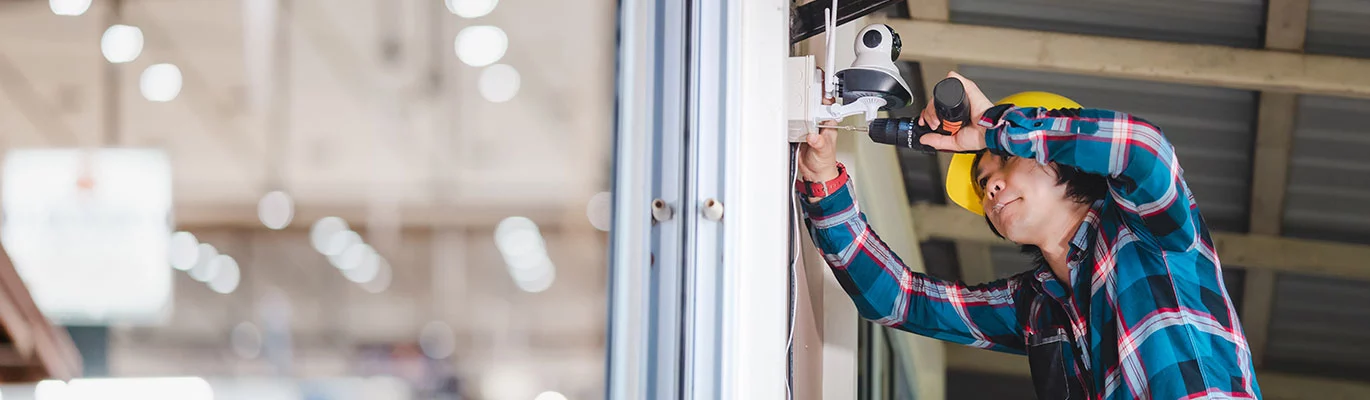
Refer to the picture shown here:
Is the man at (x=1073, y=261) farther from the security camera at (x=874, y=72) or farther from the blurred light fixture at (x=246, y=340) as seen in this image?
the blurred light fixture at (x=246, y=340)

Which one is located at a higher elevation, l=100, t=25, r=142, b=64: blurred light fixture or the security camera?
l=100, t=25, r=142, b=64: blurred light fixture

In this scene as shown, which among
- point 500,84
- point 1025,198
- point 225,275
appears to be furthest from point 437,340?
point 1025,198

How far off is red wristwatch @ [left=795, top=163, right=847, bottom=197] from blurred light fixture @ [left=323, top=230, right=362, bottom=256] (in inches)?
417

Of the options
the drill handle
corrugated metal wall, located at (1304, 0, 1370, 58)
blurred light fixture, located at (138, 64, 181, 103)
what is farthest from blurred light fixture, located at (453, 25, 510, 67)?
the drill handle

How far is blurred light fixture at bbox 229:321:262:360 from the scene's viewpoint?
1220cm

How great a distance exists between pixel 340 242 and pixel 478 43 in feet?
8.77

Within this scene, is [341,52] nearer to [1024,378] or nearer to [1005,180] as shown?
[1024,378]

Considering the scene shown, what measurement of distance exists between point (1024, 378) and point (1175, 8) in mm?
3993

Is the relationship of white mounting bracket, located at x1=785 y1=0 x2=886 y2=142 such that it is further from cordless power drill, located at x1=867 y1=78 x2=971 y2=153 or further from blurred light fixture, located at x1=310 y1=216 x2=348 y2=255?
blurred light fixture, located at x1=310 y1=216 x2=348 y2=255

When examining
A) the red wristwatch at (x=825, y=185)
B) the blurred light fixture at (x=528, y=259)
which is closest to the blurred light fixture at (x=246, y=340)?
the blurred light fixture at (x=528, y=259)

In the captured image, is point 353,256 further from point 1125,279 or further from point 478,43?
point 1125,279

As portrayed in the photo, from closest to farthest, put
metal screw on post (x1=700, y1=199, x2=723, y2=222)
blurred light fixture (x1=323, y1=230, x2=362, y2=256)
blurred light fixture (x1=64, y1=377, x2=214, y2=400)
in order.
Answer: metal screw on post (x1=700, y1=199, x2=723, y2=222), blurred light fixture (x1=64, y1=377, x2=214, y2=400), blurred light fixture (x1=323, y1=230, x2=362, y2=256)

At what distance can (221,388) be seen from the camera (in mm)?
12172

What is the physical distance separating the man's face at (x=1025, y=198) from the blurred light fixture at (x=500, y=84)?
9569mm
